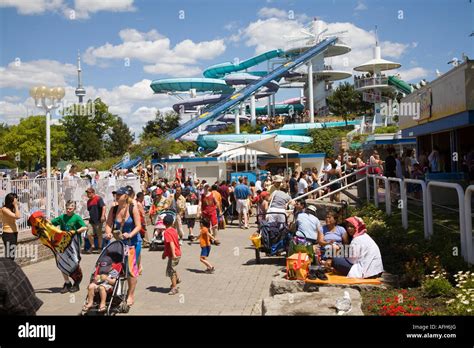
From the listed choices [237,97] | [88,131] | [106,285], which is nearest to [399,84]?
[237,97]

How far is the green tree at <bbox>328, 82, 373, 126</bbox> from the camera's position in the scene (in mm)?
67375

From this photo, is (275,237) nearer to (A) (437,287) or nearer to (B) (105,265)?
(B) (105,265)

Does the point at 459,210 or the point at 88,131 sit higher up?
the point at 88,131

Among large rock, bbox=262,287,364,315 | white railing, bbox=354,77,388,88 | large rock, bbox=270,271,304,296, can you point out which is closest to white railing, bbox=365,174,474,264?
large rock, bbox=262,287,364,315

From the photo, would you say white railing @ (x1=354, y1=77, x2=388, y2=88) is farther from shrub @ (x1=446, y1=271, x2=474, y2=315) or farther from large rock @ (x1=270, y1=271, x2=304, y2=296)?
shrub @ (x1=446, y1=271, x2=474, y2=315)


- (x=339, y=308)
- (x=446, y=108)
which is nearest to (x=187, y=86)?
(x=446, y=108)

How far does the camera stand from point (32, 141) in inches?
2409

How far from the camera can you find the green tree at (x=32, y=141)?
2381 inches

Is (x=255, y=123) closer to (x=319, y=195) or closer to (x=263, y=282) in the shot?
(x=319, y=195)

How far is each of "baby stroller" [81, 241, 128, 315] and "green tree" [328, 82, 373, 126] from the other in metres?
62.6

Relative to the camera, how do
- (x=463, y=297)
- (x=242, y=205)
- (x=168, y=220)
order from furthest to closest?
(x=242, y=205), (x=168, y=220), (x=463, y=297)

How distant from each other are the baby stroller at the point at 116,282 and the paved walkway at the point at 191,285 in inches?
10.2

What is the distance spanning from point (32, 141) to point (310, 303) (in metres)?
61.0
